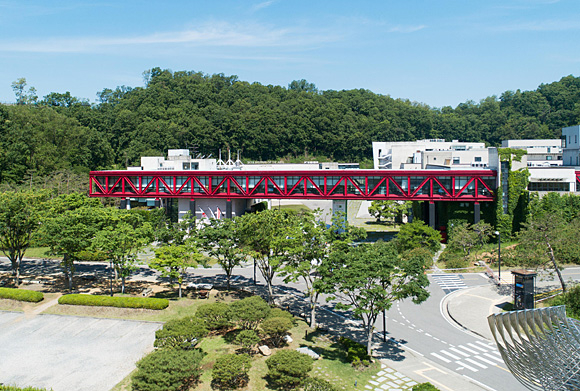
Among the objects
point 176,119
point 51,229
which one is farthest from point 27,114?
point 51,229

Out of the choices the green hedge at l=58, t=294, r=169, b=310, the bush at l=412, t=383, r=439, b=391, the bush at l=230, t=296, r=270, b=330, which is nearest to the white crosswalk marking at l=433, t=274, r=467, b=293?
the bush at l=230, t=296, r=270, b=330

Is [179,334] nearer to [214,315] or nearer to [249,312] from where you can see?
[214,315]

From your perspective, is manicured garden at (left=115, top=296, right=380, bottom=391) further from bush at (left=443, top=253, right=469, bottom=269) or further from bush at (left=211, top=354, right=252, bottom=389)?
bush at (left=443, top=253, right=469, bottom=269)

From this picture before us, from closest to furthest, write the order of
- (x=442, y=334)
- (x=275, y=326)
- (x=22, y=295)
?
(x=275, y=326), (x=442, y=334), (x=22, y=295)

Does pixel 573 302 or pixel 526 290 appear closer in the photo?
pixel 573 302

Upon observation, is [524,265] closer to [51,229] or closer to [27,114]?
[51,229]

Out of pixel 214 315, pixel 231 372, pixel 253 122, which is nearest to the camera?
pixel 231 372

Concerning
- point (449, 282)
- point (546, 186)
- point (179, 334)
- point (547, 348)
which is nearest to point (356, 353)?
point (179, 334)
